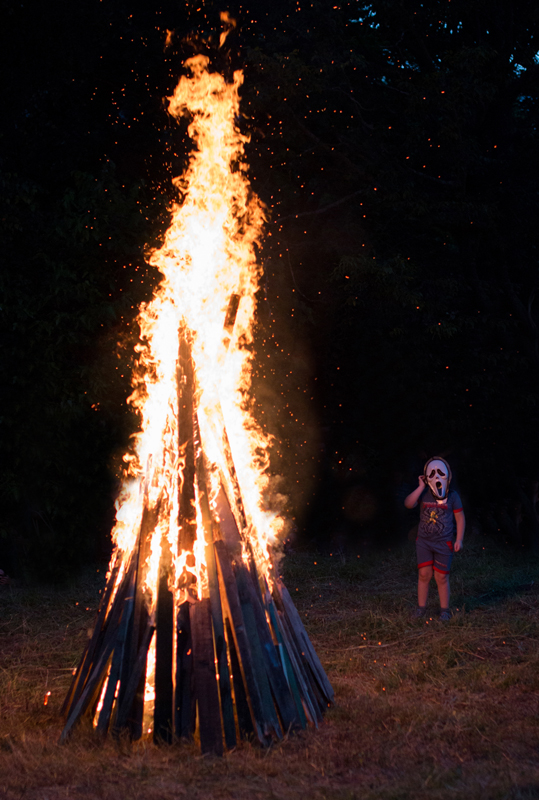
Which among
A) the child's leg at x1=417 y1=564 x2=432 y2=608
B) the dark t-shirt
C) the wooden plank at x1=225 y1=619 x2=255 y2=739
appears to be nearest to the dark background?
the dark t-shirt

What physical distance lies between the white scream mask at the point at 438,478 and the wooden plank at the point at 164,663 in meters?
3.67

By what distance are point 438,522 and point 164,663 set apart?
3.78 m

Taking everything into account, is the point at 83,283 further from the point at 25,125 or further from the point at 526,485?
the point at 526,485

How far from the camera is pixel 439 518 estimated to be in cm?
720

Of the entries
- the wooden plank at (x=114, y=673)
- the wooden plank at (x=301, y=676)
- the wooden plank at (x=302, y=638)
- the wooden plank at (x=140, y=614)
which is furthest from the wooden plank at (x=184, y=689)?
the wooden plank at (x=302, y=638)

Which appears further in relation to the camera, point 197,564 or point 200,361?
point 200,361

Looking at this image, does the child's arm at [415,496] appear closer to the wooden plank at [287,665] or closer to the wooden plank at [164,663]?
the wooden plank at [287,665]

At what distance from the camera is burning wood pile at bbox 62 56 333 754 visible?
4152 mm

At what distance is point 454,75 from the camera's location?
33.7ft

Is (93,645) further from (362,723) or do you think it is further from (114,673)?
(362,723)

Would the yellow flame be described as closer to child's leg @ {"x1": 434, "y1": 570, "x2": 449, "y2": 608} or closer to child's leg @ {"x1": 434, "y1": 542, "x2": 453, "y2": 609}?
child's leg @ {"x1": 434, "y1": 542, "x2": 453, "y2": 609}

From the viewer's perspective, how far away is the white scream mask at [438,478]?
23.7 feet

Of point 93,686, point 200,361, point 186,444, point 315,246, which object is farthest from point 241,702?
point 315,246

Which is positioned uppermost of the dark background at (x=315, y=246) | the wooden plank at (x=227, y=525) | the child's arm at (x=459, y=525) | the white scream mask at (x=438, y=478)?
the dark background at (x=315, y=246)
